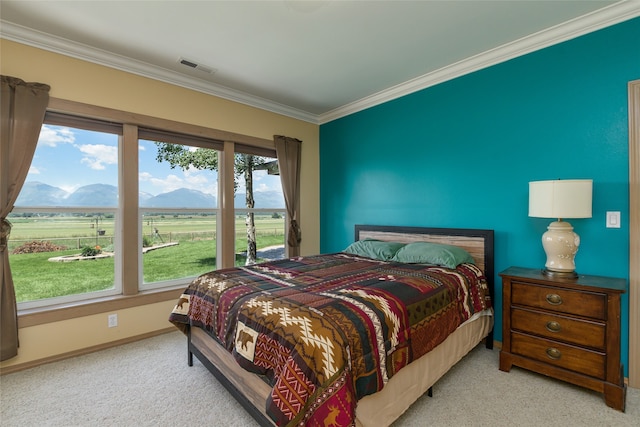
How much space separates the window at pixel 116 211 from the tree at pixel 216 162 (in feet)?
0.07

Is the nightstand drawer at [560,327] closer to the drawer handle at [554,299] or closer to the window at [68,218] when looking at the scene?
the drawer handle at [554,299]

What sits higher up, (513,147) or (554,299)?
(513,147)

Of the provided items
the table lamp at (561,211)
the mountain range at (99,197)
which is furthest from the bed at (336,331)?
the mountain range at (99,197)

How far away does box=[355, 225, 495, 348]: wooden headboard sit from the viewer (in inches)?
107

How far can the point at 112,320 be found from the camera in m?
2.71

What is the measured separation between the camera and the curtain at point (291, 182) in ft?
13.3

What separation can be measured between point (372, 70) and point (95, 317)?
12.2 ft

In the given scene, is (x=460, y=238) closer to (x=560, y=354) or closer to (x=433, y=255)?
(x=433, y=255)

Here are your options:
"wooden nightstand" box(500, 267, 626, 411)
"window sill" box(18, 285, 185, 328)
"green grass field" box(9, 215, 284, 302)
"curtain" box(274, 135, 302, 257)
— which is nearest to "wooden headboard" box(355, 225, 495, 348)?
"wooden nightstand" box(500, 267, 626, 411)

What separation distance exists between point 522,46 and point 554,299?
2187 mm

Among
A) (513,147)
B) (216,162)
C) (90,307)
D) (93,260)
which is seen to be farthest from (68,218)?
(513,147)

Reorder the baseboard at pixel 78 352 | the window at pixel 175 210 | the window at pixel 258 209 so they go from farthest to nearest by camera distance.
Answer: the window at pixel 258 209, the window at pixel 175 210, the baseboard at pixel 78 352

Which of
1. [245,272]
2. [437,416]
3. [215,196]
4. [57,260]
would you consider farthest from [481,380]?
[57,260]

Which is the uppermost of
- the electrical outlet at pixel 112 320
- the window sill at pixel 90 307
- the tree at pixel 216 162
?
the tree at pixel 216 162
